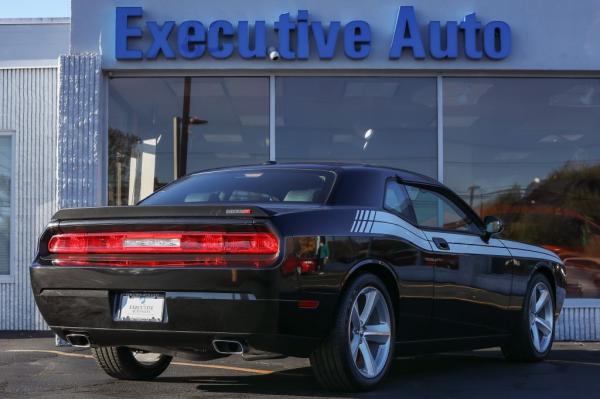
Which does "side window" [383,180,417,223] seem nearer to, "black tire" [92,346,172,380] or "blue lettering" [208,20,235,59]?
"black tire" [92,346,172,380]

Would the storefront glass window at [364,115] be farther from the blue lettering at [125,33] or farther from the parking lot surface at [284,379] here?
the parking lot surface at [284,379]

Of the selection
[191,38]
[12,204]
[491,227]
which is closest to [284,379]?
[491,227]

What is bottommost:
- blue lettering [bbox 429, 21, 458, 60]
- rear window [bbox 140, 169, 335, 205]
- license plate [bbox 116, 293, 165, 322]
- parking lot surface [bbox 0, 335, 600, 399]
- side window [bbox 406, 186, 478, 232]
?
parking lot surface [bbox 0, 335, 600, 399]

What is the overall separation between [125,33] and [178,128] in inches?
46.4

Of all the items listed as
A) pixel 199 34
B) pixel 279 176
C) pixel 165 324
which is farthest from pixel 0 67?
pixel 165 324

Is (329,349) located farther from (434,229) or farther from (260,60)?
(260,60)

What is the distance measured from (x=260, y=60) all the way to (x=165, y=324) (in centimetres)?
556

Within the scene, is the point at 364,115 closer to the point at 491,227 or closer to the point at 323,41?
the point at 323,41

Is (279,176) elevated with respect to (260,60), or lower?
lower

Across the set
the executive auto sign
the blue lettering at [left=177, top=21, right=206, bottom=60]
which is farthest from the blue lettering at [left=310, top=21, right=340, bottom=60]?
the blue lettering at [left=177, top=21, right=206, bottom=60]

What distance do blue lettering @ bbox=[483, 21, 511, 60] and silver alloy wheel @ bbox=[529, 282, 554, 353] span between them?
3151 mm

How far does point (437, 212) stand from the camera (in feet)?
23.4

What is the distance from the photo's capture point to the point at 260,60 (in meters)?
10.5

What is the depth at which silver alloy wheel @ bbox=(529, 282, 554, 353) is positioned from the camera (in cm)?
796
